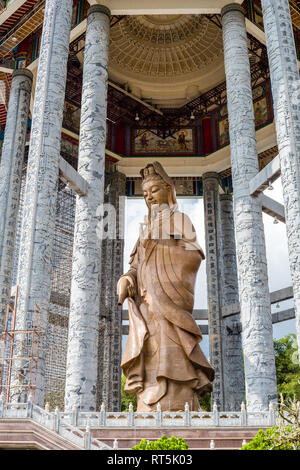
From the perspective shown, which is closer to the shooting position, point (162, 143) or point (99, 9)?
point (99, 9)

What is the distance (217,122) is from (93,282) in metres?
10.5

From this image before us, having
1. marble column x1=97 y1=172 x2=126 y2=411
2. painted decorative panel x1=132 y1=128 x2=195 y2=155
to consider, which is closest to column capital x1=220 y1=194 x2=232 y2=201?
painted decorative panel x1=132 y1=128 x2=195 y2=155

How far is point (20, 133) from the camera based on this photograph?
53.2 feet

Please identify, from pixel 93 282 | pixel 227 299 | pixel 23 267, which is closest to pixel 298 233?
pixel 93 282

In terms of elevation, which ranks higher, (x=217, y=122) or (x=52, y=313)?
(x=217, y=122)

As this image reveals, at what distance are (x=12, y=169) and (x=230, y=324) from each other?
7.83 metres

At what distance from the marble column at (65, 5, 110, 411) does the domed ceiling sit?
5142 mm

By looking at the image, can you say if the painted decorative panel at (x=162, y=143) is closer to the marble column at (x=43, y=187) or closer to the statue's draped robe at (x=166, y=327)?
the marble column at (x=43, y=187)

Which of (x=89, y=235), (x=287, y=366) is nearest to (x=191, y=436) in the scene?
(x=89, y=235)

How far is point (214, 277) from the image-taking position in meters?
18.4

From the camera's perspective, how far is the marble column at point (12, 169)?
1488cm

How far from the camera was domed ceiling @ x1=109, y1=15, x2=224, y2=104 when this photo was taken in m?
19.5

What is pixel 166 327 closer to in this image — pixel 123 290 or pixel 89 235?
pixel 123 290
